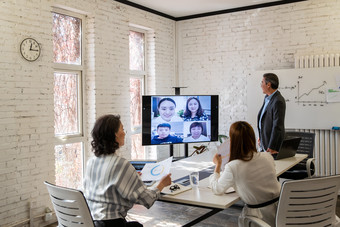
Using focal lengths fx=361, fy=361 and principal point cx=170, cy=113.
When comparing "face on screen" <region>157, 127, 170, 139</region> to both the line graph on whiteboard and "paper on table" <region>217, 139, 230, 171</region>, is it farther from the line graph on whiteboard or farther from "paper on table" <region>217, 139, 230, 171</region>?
"paper on table" <region>217, 139, 230, 171</region>

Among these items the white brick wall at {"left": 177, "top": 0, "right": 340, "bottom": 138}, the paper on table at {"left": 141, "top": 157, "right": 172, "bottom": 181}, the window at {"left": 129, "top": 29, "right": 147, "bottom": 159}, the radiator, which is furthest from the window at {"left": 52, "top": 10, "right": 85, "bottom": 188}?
the radiator

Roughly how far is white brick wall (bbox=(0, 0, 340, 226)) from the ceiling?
0.11m

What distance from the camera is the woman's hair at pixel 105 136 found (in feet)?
7.73

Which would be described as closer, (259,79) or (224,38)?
(259,79)

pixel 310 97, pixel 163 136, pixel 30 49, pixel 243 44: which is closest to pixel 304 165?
pixel 310 97

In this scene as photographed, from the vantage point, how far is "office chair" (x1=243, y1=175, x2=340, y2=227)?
2336 millimetres

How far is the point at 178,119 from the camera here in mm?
5461

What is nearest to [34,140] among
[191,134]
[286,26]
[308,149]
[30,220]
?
[30,220]

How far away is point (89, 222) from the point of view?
86.2 inches

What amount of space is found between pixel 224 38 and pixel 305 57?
158 centimetres

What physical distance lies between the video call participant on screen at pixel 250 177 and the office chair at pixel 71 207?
976mm

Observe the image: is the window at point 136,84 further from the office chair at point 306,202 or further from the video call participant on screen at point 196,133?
the office chair at point 306,202

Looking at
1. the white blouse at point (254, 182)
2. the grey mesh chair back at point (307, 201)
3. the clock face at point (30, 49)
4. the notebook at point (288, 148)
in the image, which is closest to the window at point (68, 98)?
the clock face at point (30, 49)

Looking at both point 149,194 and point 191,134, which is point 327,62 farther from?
point 149,194
